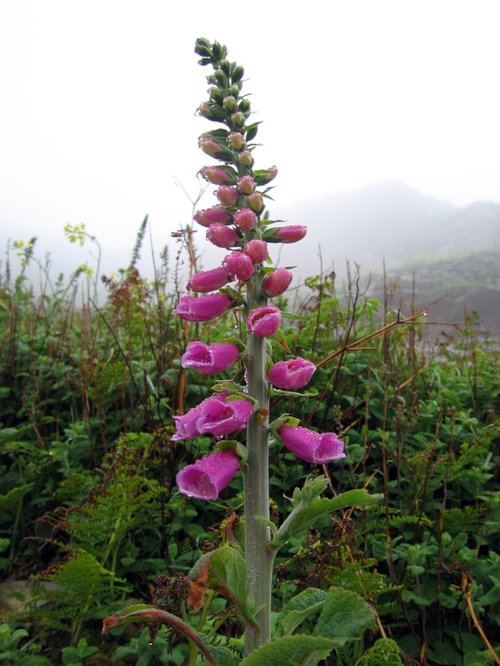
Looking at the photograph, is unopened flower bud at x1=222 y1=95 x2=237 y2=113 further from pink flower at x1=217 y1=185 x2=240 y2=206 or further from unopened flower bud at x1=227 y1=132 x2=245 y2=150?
pink flower at x1=217 y1=185 x2=240 y2=206

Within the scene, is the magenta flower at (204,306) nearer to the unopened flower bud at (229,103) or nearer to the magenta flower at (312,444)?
the magenta flower at (312,444)

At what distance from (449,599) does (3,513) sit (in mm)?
2330

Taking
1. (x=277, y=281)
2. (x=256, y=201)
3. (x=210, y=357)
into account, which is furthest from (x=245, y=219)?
(x=210, y=357)

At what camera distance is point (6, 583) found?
102 inches

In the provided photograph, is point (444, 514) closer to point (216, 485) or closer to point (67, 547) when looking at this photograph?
point (216, 485)

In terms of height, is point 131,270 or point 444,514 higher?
point 131,270

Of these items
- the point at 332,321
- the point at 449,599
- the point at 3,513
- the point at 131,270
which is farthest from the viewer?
the point at 131,270

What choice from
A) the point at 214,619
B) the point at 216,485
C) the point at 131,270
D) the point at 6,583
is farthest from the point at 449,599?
the point at 131,270

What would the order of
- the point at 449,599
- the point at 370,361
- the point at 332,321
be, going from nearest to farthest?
the point at 449,599 → the point at 370,361 → the point at 332,321

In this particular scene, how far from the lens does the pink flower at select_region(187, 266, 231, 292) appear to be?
1.63 meters

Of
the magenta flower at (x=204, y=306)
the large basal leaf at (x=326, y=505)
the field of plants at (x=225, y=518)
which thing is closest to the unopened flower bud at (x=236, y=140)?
the magenta flower at (x=204, y=306)

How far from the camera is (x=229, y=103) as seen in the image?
5.63ft

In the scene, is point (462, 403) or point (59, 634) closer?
point (59, 634)

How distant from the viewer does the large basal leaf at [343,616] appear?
4.27 feet
